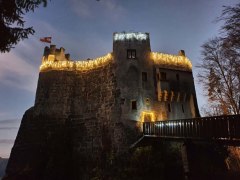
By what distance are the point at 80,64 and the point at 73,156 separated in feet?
42.6

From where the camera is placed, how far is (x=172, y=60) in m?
31.4

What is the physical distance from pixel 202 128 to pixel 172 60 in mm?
14858

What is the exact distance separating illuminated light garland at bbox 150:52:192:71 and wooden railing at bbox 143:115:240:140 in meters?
10.6

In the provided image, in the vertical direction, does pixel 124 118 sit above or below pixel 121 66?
below

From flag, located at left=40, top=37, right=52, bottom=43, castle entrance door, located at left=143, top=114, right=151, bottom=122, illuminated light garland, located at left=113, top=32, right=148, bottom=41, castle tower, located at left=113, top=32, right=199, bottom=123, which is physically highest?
flag, located at left=40, top=37, right=52, bottom=43

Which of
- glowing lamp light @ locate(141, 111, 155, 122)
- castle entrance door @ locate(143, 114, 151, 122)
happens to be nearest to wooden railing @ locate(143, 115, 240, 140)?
castle entrance door @ locate(143, 114, 151, 122)

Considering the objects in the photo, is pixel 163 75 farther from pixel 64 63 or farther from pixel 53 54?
pixel 53 54

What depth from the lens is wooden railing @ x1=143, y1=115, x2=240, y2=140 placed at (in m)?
16.5

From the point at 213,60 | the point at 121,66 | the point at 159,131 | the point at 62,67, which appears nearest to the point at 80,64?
the point at 62,67

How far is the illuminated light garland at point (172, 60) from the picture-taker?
100 feet

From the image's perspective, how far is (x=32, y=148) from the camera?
2759 cm

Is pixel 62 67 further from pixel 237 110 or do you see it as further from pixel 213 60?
pixel 237 110

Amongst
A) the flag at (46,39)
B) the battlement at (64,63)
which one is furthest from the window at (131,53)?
the flag at (46,39)

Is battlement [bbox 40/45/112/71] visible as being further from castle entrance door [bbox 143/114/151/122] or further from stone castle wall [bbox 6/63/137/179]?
castle entrance door [bbox 143/114/151/122]
